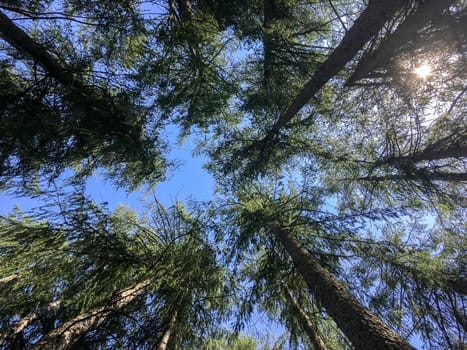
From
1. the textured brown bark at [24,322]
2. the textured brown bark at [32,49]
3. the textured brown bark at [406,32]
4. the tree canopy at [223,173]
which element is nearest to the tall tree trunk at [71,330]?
the tree canopy at [223,173]

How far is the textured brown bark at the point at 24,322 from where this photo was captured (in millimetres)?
3145

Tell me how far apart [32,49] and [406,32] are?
601 cm

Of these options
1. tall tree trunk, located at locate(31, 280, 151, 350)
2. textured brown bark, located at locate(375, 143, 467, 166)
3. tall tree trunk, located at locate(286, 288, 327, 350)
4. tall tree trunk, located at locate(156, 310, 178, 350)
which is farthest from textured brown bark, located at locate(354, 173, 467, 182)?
tall tree trunk, located at locate(31, 280, 151, 350)

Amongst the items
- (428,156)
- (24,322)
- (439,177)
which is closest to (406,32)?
(428,156)

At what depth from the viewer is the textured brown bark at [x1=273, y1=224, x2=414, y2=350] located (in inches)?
93.5

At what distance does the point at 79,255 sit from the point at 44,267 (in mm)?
488

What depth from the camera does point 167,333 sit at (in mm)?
3906

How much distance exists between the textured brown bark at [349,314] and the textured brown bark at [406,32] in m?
3.54

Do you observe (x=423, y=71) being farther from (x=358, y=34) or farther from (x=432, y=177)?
(x=358, y=34)

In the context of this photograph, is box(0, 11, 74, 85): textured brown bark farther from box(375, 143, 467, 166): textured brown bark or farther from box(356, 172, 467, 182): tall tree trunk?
box(356, 172, 467, 182): tall tree trunk

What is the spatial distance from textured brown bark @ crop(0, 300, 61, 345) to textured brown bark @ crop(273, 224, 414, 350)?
375 cm

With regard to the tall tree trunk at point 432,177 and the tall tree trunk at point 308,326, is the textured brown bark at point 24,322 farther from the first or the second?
the tall tree trunk at point 432,177

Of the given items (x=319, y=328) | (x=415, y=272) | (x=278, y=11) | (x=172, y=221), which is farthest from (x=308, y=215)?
(x=278, y=11)

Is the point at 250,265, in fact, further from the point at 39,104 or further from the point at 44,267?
the point at 39,104
